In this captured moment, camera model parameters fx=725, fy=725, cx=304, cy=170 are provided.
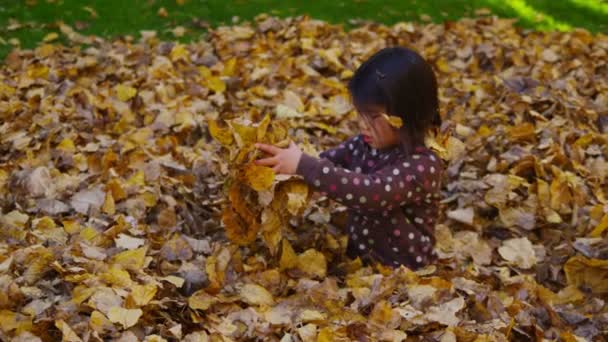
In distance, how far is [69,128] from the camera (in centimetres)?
385

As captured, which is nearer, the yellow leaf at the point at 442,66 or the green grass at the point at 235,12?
the yellow leaf at the point at 442,66

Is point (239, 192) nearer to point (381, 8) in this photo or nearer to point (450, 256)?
point (450, 256)

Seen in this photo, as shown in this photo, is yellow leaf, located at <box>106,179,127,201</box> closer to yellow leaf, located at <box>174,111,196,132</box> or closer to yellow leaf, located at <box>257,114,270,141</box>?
yellow leaf, located at <box>174,111,196,132</box>

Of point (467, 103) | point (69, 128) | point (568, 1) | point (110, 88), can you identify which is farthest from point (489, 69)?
point (69, 128)

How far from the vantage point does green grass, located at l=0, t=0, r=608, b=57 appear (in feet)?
18.0

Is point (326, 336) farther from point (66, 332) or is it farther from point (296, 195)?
point (66, 332)

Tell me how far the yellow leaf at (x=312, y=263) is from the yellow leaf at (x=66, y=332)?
90 cm

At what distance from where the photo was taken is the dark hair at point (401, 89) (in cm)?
245

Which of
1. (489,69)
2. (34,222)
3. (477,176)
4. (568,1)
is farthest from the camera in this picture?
(568,1)

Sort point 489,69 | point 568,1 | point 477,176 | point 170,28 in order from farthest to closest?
point 568,1 < point 170,28 < point 489,69 < point 477,176

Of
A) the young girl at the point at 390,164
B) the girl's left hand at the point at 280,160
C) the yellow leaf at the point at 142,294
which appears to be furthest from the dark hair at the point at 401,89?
the yellow leaf at the point at 142,294

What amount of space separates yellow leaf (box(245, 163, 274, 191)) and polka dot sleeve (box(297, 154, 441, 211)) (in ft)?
0.33

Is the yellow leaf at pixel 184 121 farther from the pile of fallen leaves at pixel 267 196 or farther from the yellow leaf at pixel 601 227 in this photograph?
the yellow leaf at pixel 601 227

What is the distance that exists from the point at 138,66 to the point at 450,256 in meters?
2.74
